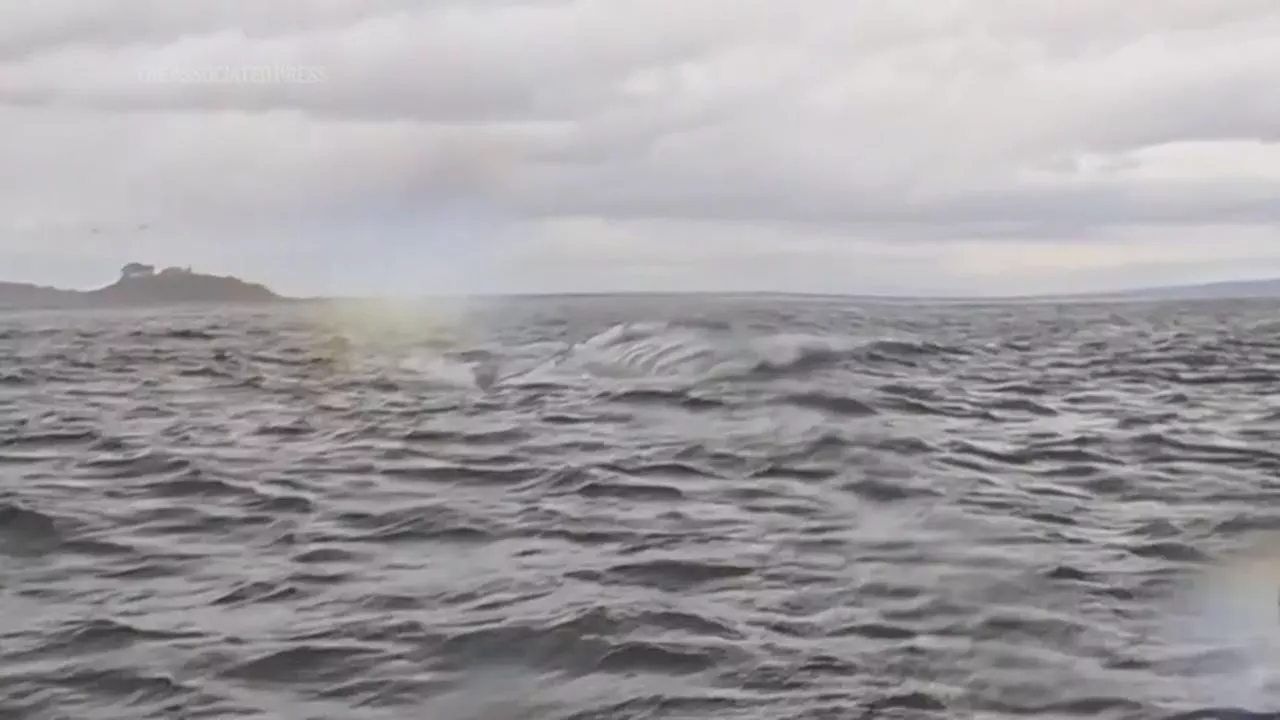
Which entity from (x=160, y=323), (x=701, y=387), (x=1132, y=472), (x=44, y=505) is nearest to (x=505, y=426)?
(x=701, y=387)

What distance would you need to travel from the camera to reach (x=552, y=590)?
7.52 m

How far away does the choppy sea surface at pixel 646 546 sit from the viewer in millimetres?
6020

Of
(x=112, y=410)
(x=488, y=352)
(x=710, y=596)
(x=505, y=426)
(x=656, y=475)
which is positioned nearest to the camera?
(x=710, y=596)

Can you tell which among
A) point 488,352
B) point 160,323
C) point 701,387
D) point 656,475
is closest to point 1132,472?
point 656,475

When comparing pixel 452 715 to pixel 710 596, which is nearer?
pixel 452 715

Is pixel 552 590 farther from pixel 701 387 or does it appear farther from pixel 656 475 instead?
pixel 701 387

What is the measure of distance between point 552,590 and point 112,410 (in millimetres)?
10629

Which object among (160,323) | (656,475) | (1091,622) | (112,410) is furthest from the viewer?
(160,323)

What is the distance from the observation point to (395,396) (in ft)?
56.0

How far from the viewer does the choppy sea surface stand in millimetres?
6020

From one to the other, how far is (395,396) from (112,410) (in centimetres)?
342

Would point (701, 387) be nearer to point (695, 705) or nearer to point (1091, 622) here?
point (1091, 622)

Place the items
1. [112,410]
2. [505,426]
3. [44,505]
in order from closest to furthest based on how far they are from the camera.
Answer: [44,505] < [505,426] < [112,410]

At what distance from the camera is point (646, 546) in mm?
8578
